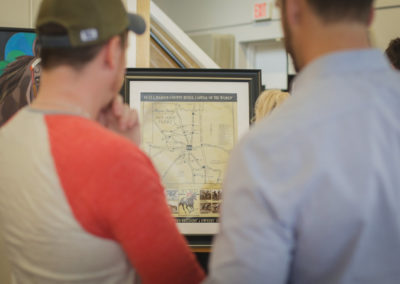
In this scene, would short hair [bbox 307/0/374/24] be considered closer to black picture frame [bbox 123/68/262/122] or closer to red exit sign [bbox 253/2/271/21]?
black picture frame [bbox 123/68/262/122]

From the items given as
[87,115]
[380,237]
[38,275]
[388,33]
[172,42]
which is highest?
[388,33]

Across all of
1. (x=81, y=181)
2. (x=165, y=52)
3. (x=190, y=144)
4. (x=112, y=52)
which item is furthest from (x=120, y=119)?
(x=165, y=52)

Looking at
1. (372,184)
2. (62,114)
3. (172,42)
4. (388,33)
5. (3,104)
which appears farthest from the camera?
(388,33)

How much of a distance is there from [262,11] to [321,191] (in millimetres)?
6371

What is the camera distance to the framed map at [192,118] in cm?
197

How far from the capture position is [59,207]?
0.90m

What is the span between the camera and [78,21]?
3.18 feet

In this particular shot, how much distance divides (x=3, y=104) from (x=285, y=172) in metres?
2.15

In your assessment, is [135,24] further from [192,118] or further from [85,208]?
[192,118]

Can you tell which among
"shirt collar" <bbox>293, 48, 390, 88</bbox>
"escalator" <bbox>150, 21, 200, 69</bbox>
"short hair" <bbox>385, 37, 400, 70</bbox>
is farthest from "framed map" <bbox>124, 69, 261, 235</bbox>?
"shirt collar" <bbox>293, 48, 390, 88</bbox>

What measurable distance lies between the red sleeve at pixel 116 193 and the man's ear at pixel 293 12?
0.43 metres

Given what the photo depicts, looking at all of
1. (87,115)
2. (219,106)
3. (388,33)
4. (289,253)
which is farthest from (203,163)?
(388,33)

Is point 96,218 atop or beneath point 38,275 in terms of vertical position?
atop

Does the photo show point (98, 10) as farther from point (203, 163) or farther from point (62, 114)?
point (203, 163)
